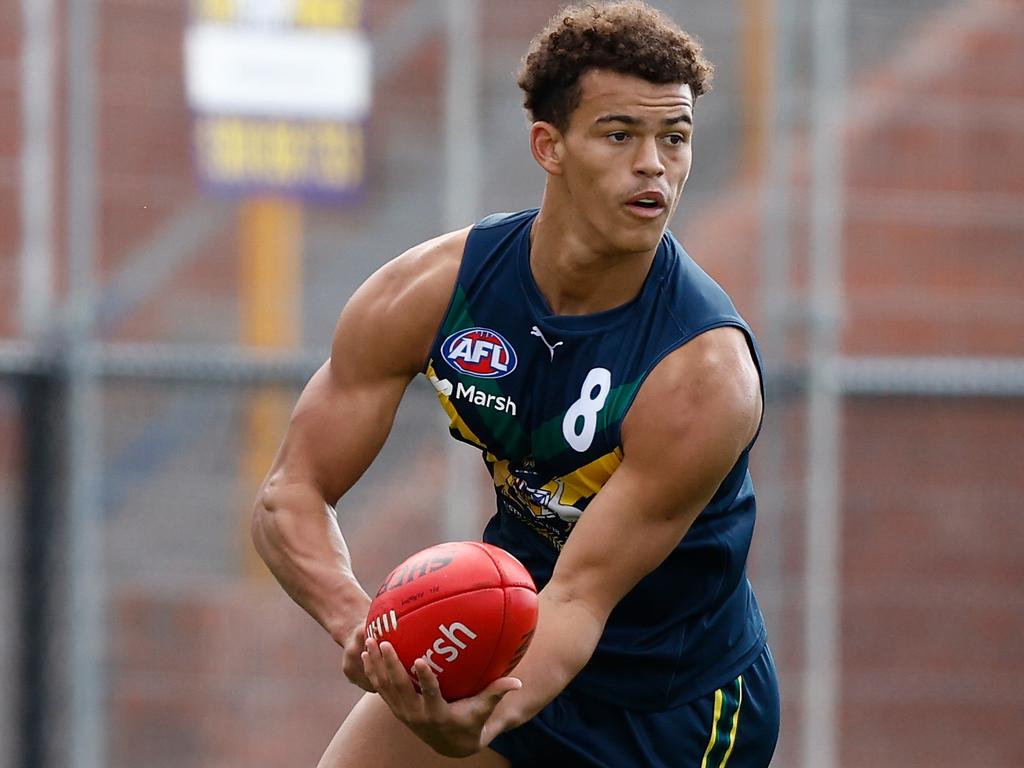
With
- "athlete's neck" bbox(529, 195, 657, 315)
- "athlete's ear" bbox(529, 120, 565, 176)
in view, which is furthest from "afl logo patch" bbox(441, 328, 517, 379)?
"athlete's ear" bbox(529, 120, 565, 176)

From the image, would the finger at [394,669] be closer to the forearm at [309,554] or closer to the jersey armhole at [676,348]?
the forearm at [309,554]

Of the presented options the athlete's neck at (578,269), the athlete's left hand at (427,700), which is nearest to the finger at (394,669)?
the athlete's left hand at (427,700)

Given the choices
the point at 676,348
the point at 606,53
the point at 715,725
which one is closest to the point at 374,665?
the point at 676,348

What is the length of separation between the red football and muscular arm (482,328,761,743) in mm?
168

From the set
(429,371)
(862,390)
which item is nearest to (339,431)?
(429,371)

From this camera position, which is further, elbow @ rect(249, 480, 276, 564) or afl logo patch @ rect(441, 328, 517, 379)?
elbow @ rect(249, 480, 276, 564)

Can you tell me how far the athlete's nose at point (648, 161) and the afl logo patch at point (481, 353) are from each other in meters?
0.50

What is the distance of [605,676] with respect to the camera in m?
4.34

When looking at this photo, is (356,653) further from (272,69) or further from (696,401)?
(272,69)

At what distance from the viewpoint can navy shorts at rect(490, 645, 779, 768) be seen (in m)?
4.34

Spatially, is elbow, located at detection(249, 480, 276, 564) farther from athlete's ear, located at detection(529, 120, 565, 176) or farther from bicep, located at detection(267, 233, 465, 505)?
athlete's ear, located at detection(529, 120, 565, 176)

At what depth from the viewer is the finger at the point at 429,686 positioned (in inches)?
144

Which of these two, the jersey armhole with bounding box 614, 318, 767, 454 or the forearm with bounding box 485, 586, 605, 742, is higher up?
the jersey armhole with bounding box 614, 318, 767, 454

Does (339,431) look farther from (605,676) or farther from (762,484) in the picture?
(762,484)
